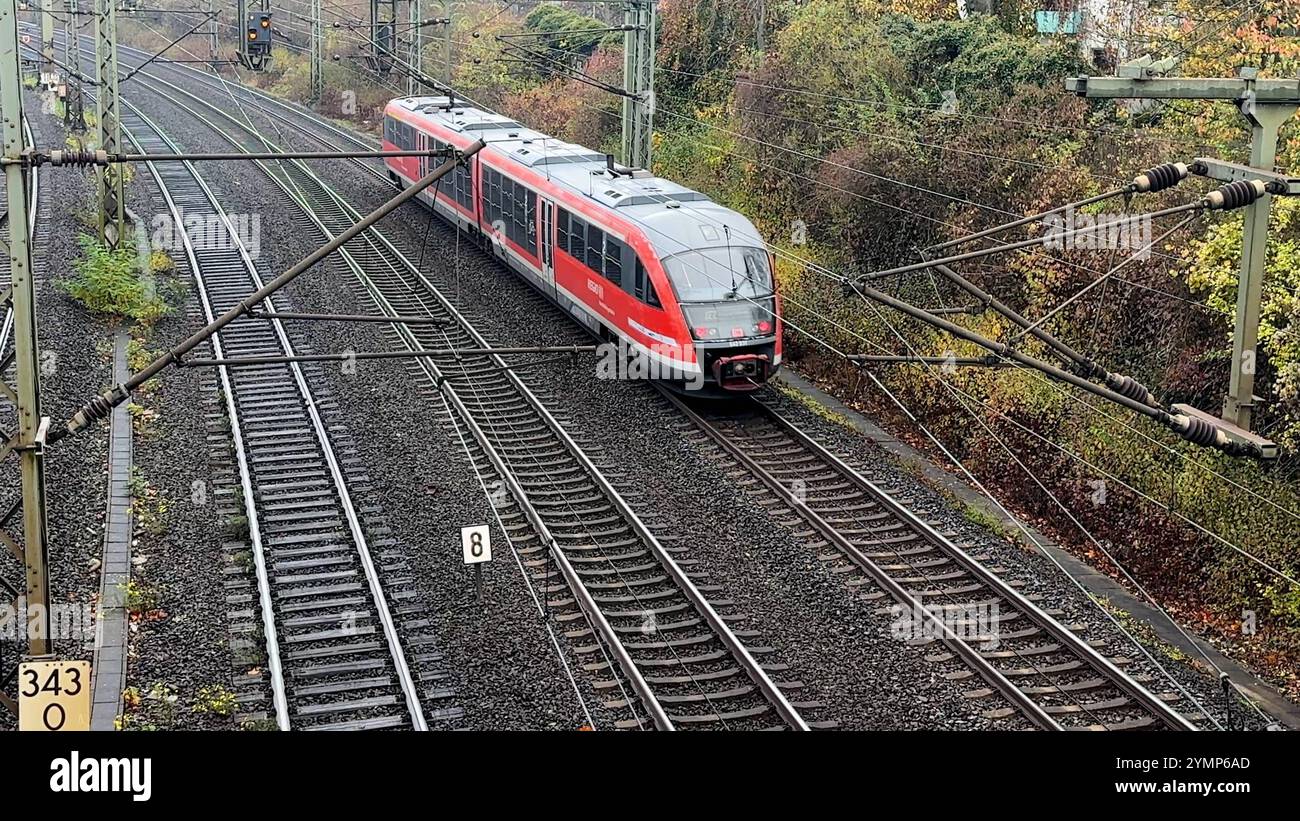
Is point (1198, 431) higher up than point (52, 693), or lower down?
higher up

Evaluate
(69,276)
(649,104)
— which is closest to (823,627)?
(649,104)

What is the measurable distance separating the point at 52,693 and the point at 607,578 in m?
7.00

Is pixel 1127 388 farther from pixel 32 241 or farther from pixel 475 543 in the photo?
pixel 32 241

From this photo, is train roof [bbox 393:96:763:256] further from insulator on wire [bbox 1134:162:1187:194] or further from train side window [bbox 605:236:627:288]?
insulator on wire [bbox 1134:162:1187:194]

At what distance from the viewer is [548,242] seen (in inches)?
981

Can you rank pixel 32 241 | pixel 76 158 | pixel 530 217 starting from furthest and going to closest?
1. pixel 530 217
2. pixel 32 241
3. pixel 76 158

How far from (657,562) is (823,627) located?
2.35m

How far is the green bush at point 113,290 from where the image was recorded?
82.3 ft

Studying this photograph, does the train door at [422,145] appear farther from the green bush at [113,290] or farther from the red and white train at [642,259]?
the green bush at [113,290]

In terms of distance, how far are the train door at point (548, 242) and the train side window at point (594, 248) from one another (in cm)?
180

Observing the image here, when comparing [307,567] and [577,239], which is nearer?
[307,567]

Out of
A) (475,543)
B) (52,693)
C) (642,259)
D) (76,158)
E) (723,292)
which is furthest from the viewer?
(642,259)

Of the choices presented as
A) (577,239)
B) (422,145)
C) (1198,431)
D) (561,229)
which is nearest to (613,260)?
(577,239)
